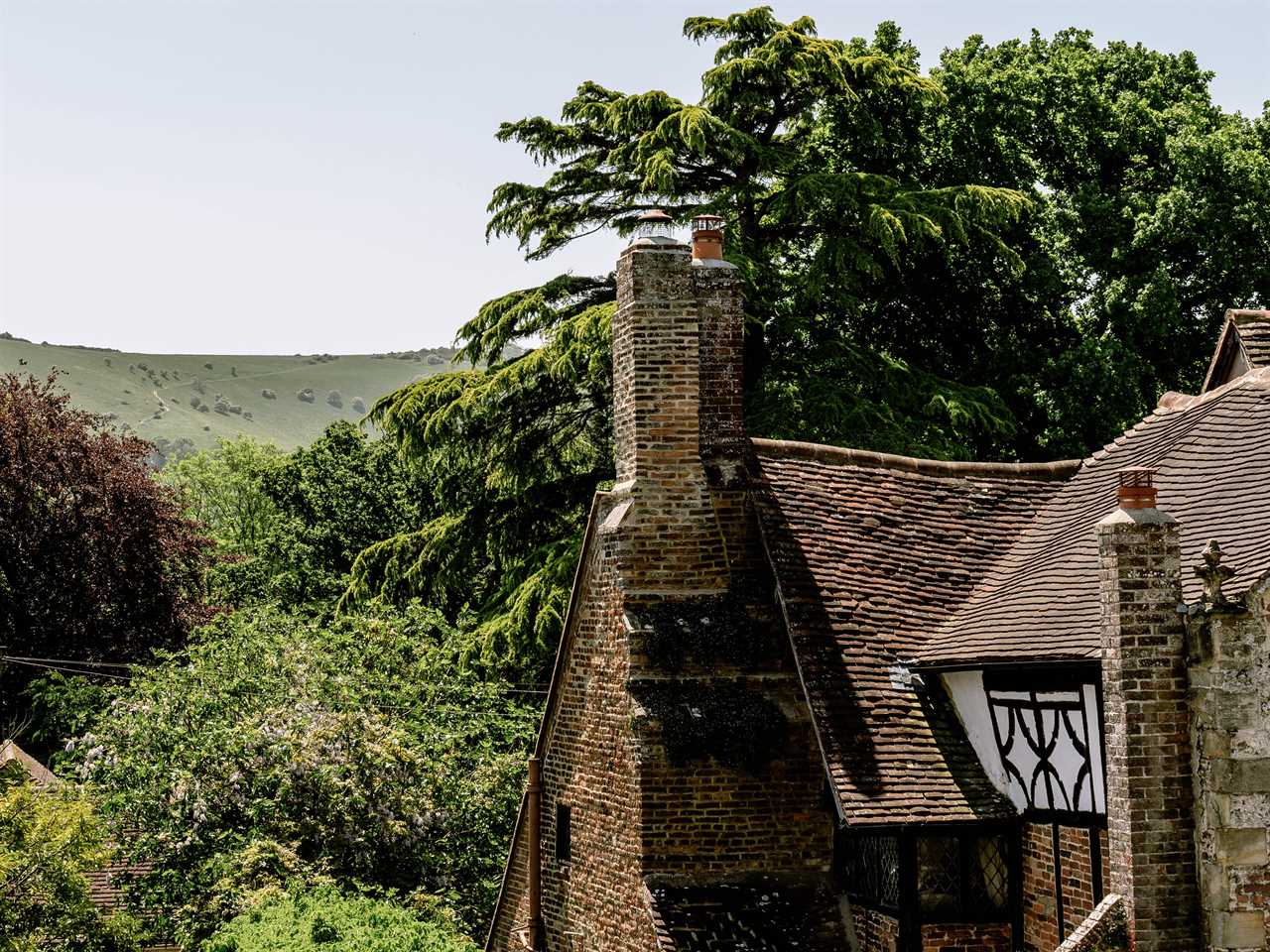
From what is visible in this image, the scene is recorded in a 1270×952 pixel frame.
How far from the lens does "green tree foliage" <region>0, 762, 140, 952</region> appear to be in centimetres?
1998

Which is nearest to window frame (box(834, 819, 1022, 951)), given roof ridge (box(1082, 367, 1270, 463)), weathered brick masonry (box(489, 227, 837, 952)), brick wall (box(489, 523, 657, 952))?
weathered brick masonry (box(489, 227, 837, 952))

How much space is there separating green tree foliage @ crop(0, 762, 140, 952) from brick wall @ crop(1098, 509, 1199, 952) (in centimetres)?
1465

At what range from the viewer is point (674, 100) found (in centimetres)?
2677

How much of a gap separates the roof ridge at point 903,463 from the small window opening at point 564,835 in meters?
4.82

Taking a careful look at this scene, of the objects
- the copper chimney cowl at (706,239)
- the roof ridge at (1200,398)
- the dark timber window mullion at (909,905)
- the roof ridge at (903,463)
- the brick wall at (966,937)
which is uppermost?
the copper chimney cowl at (706,239)

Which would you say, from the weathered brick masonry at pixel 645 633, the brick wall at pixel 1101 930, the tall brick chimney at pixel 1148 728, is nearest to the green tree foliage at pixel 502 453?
the weathered brick masonry at pixel 645 633

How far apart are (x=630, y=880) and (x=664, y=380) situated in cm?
522

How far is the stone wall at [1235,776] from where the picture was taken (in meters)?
11.6

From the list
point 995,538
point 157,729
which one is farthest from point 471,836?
point 995,538

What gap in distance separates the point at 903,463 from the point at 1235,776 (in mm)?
6349

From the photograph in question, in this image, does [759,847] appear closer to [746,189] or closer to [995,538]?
[995,538]

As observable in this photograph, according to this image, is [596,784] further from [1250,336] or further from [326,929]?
[1250,336]

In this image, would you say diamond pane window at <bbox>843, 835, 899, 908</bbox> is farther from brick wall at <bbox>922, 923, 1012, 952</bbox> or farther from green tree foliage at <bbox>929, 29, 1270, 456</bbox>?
green tree foliage at <bbox>929, 29, 1270, 456</bbox>

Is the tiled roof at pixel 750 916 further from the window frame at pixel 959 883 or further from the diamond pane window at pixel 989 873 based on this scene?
the diamond pane window at pixel 989 873
